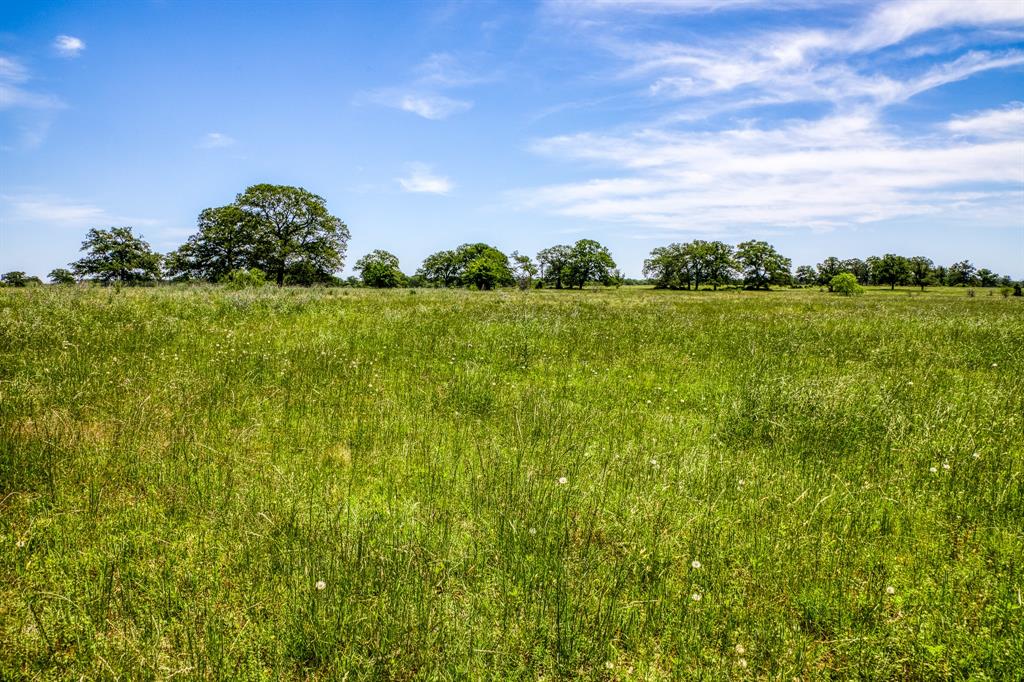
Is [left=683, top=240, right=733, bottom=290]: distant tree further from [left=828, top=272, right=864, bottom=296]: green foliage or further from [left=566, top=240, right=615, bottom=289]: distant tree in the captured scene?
[left=828, top=272, right=864, bottom=296]: green foliage

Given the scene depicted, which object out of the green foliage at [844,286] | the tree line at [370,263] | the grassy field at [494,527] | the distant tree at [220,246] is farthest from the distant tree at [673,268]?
the grassy field at [494,527]

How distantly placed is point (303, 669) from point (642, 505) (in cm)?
282

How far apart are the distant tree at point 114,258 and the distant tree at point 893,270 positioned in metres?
169

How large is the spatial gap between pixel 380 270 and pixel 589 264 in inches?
2044

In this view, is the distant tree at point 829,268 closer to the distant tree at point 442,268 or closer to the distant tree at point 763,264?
the distant tree at point 763,264

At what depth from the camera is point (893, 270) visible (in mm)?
126375

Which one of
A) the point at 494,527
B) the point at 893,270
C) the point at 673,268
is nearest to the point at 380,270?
the point at 673,268

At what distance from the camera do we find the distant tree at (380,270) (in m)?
114

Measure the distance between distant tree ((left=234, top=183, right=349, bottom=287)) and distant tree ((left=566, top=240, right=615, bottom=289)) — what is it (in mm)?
66375

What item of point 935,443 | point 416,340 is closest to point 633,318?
point 416,340

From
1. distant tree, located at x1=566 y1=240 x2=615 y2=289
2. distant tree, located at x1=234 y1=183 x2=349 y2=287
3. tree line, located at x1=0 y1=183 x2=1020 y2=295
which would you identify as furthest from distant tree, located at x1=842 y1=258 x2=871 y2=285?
distant tree, located at x1=234 y1=183 x2=349 y2=287

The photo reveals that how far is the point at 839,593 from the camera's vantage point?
3.06 metres

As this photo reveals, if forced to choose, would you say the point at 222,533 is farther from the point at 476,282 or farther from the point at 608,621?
the point at 476,282

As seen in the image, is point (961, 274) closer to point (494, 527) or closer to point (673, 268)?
point (673, 268)
